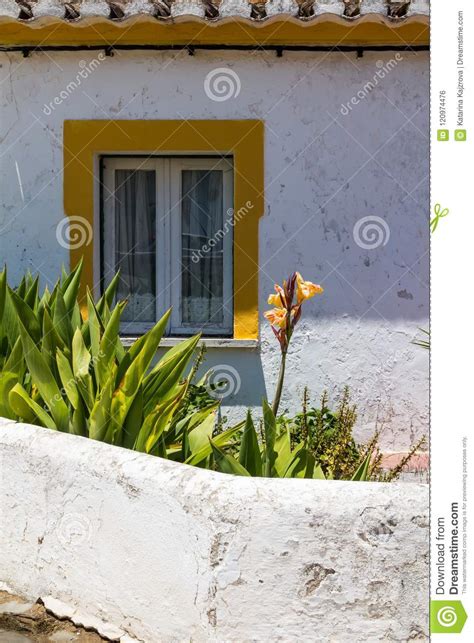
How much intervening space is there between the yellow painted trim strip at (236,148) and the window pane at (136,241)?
350 millimetres

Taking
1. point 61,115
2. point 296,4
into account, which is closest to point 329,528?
point 296,4

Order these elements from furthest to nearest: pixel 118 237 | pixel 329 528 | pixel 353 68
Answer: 1. pixel 118 237
2. pixel 353 68
3. pixel 329 528

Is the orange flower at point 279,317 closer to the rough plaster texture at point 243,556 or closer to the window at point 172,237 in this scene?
A: the rough plaster texture at point 243,556

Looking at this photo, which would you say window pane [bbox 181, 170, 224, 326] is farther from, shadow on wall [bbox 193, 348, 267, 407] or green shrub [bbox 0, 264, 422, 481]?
green shrub [bbox 0, 264, 422, 481]

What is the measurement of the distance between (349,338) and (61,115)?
8.81 feet

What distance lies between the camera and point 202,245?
23.9 feet

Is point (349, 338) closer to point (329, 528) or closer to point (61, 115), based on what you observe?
point (61, 115)

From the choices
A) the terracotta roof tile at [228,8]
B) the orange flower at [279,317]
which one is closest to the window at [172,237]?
the terracotta roof tile at [228,8]

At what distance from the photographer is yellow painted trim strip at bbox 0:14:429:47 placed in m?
6.58

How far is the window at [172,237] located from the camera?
728 centimetres

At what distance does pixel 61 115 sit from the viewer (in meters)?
7.09

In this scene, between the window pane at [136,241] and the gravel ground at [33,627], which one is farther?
the window pane at [136,241]

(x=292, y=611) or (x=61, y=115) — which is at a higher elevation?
(x=61, y=115)

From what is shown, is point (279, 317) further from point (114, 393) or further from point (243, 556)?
point (243, 556)
